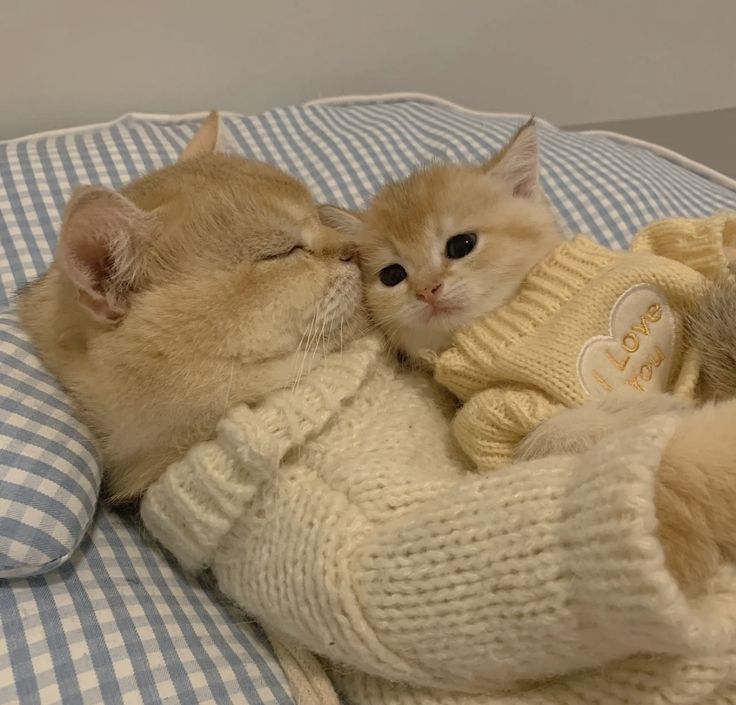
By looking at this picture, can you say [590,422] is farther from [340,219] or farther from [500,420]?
[340,219]

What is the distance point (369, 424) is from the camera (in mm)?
965

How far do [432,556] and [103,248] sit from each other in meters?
0.52

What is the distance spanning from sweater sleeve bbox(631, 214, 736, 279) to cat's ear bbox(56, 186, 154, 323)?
719mm

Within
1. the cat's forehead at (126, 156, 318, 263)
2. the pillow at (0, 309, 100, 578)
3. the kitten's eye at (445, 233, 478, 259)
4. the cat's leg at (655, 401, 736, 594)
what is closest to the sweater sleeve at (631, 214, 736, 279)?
the kitten's eye at (445, 233, 478, 259)

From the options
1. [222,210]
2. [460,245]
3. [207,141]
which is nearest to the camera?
[222,210]

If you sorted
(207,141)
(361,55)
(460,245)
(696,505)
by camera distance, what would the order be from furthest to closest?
(361,55) < (207,141) < (460,245) < (696,505)

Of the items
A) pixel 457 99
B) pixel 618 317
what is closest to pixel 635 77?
pixel 457 99

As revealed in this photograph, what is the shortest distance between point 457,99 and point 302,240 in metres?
1.51

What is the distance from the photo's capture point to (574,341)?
96 cm

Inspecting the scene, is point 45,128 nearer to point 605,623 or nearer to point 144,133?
point 144,133

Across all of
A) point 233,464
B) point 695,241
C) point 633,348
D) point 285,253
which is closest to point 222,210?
point 285,253

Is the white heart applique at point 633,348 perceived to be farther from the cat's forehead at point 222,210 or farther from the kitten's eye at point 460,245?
the cat's forehead at point 222,210

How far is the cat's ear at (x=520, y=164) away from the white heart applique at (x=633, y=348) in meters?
0.28

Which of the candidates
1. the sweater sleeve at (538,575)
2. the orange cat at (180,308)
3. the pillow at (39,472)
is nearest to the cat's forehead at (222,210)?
the orange cat at (180,308)
